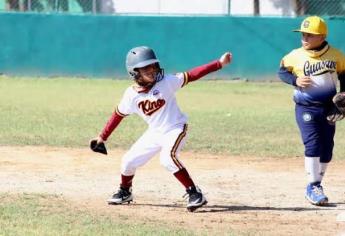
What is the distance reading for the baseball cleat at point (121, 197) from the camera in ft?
Result: 26.4

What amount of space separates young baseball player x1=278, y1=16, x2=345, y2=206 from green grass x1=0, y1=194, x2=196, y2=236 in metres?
1.85

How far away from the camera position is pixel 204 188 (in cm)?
898

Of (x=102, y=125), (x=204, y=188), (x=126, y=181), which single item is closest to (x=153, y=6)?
(x=102, y=125)

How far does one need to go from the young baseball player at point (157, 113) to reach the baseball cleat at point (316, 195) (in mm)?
1044

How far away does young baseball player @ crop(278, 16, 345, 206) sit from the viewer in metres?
8.26

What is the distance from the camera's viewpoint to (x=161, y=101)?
7.87 metres

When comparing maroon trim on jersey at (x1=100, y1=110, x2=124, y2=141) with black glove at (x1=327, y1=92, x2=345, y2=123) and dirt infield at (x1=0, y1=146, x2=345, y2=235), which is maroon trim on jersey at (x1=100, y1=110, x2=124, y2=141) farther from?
black glove at (x1=327, y1=92, x2=345, y2=123)

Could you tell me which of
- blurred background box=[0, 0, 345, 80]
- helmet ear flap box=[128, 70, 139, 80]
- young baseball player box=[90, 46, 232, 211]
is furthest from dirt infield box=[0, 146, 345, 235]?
blurred background box=[0, 0, 345, 80]

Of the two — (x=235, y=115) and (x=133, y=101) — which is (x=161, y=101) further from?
(x=235, y=115)

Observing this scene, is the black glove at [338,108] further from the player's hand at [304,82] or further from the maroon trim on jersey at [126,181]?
the maroon trim on jersey at [126,181]

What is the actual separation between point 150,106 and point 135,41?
15658 millimetres

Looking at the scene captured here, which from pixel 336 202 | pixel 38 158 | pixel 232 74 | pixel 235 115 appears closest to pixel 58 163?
pixel 38 158

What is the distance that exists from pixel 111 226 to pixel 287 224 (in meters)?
1.42

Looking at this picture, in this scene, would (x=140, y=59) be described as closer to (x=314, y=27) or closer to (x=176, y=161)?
(x=176, y=161)
